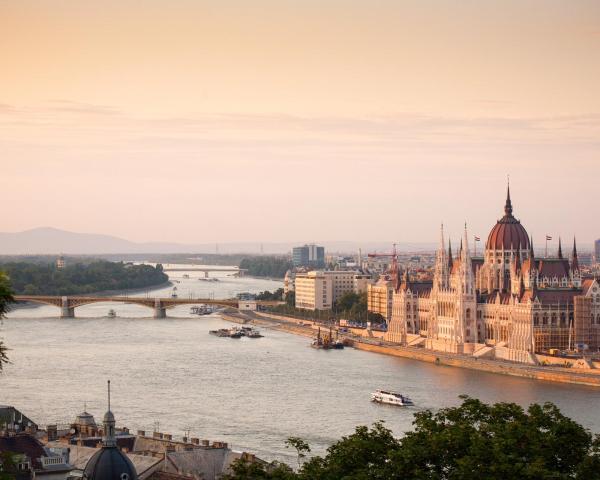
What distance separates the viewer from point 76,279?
11525 cm

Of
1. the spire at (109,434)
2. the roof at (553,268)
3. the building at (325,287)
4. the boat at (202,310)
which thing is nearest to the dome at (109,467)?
the spire at (109,434)

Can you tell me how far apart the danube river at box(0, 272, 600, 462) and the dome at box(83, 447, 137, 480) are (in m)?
9.95

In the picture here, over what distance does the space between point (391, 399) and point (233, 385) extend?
18.9ft

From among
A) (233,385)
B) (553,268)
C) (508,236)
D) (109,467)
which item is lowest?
(233,385)

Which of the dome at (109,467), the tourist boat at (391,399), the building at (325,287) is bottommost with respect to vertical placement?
the tourist boat at (391,399)

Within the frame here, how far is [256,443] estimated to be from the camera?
3288cm

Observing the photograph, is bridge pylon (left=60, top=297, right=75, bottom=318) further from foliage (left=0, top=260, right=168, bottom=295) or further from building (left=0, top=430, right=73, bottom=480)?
building (left=0, top=430, right=73, bottom=480)

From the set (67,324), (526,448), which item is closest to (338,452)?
(526,448)

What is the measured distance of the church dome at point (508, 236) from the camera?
67562 millimetres

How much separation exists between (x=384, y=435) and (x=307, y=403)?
66.6 feet

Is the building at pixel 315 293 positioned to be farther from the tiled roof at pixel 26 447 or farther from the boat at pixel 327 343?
the tiled roof at pixel 26 447

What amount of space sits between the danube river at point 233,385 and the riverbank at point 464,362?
684 mm

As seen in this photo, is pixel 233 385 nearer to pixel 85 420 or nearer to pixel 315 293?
pixel 85 420

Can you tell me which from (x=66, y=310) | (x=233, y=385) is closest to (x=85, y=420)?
(x=233, y=385)
